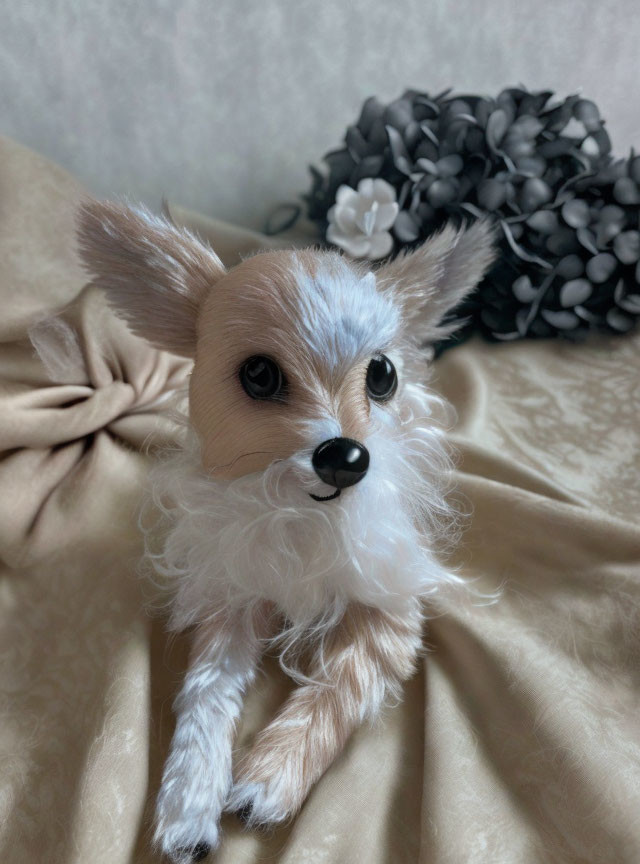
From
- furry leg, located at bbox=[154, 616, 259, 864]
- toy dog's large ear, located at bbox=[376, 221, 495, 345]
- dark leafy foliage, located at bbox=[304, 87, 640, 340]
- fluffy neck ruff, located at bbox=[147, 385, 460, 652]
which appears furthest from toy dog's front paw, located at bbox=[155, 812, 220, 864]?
dark leafy foliage, located at bbox=[304, 87, 640, 340]

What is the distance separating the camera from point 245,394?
0.56m

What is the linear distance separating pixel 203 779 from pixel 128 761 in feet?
0.22

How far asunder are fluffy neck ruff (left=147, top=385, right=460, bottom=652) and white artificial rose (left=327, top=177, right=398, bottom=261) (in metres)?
0.35

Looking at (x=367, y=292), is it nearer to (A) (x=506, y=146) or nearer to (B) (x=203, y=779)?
(B) (x=203, y=779)

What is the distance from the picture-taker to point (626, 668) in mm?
651

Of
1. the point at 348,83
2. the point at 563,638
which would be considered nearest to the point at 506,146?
the point at 348,83

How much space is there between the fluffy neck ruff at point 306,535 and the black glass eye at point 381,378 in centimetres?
2

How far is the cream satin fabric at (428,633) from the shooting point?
21.5 inches

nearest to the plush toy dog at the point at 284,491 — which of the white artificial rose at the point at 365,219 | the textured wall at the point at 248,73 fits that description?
the white artificial rose at the point at 365,219

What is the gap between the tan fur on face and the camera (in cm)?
55

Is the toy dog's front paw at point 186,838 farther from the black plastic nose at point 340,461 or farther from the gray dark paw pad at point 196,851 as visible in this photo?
the black plastic nose at point 340,461

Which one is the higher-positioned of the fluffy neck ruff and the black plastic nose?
the black plastic nose

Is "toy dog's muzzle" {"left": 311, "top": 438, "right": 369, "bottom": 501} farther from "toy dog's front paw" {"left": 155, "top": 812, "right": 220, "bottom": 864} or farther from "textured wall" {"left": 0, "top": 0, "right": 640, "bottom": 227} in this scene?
"textured wall" {"left": 0, "top": 0, "right": 640, "bottom": 227}

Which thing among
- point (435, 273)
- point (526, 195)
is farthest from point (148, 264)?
point (526, 195)
